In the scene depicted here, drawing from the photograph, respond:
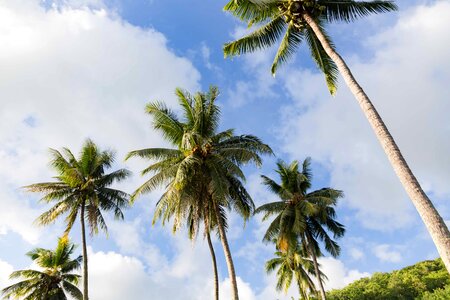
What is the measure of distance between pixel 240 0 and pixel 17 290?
961 inches

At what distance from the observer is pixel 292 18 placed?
517 inches

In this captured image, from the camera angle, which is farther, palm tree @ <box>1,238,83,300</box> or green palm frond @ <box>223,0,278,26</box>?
palm tree @ <box>1,238,83,300</box>

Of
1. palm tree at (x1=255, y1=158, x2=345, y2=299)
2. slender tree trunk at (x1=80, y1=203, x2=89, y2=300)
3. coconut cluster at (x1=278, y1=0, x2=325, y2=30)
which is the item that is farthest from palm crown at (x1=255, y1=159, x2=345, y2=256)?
coconut cluster at (x1=278, y1=0, x2=325, y2=30)

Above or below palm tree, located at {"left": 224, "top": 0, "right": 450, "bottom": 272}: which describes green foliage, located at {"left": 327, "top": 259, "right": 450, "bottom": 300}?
below

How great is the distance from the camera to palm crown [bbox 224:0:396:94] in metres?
13.1

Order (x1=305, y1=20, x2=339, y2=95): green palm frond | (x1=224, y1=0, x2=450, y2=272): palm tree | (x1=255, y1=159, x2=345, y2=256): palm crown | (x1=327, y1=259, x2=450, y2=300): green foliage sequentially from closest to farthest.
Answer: (x1=224, y1=0, x2=450, y2=272): palm tree
(x1=305, y1=20, x2=339, y2=95): green palm frond
(x1=255, y1=159, x2=345, y2=256): palm crown
(x1=327, y1=259, x2=450, y2=300): green foliage

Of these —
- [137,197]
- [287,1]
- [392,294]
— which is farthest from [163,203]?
[392,294]

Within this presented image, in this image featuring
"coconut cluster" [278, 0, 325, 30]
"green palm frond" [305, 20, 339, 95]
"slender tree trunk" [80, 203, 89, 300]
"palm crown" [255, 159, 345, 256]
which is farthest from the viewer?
"palm crown" [255, 159, 345, 256]

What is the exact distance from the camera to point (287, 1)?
42.5ft

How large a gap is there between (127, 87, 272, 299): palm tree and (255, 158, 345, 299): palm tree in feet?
29.1

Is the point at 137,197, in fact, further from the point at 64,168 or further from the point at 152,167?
the point at 64,168

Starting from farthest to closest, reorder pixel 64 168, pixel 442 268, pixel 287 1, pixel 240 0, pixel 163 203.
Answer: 1. pixel 442 268
2. pixel 64 168
3. pixel 163 203
4. pixel 240 0
5. pixel 287 1

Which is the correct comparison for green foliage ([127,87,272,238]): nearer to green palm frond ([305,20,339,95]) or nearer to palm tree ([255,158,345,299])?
green palm frond ([305,20,339,95])

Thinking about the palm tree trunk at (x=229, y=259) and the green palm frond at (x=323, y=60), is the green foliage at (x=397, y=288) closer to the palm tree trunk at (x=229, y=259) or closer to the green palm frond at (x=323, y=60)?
the palm tree trunk at (x=229, y=259)
